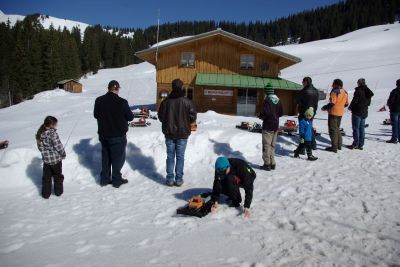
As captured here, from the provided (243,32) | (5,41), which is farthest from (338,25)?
(5,41)

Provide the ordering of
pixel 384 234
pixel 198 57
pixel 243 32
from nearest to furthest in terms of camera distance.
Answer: pixel 384 234 → pixel 198 57 → pixel 243 32

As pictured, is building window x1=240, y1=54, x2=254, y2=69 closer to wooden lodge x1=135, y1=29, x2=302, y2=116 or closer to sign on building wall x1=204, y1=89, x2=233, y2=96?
wooden lodge x1=135, y1=29, x2=302, y2=116

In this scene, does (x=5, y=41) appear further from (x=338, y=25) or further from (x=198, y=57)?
(x=338, y=25)

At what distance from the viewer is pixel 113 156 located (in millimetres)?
8078

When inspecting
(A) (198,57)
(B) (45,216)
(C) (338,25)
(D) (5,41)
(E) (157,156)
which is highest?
(C) (338,25)

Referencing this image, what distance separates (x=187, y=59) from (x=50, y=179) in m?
20.2

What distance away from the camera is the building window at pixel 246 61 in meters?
26.6

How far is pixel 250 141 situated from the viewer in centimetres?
1135

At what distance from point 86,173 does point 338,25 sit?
131 m

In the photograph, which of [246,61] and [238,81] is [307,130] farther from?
[246,61]

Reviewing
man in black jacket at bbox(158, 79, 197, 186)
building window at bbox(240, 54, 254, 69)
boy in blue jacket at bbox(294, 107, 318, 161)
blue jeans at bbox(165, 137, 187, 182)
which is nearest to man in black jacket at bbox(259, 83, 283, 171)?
boy in blue jacket at bbox(294, 107, 318, 161)

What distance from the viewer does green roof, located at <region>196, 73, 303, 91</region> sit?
2511 centimetres

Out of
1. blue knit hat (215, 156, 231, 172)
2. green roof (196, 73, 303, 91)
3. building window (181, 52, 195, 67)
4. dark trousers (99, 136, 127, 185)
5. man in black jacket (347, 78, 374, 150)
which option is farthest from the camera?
building window (181, 52, 195, 67)

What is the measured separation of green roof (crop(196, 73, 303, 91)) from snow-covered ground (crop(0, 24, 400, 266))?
44.4 ft
